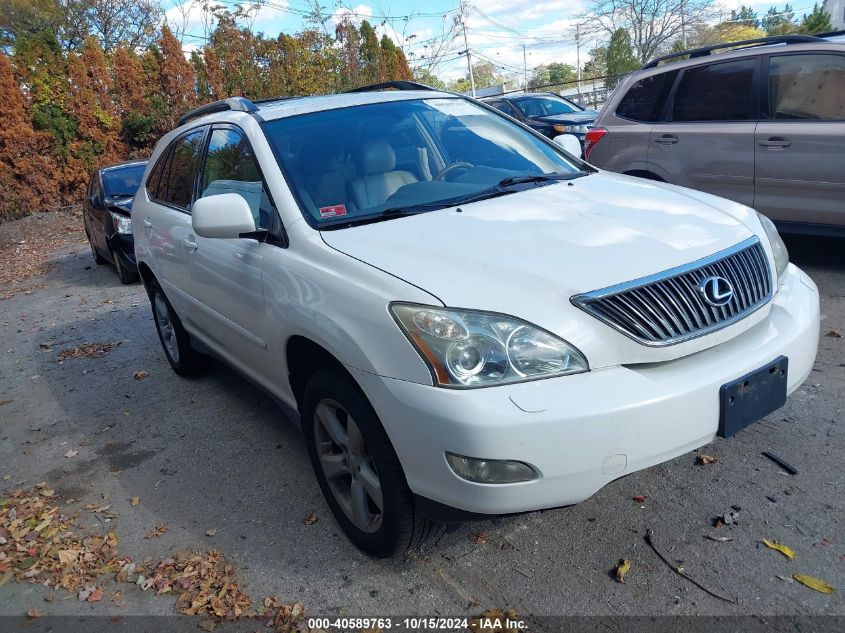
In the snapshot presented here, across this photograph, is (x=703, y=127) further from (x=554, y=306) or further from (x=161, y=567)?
(x=161, y=567)

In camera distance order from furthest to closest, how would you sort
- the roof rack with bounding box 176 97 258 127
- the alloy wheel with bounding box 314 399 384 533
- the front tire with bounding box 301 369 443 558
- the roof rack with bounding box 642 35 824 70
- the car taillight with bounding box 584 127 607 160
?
the car taillight with bounding box 584 127 607 160 < the roof rack with bounding box 642 35 824 70 < the roof rack with bounding box 176 97 258 127 < the alloy wheel with bounding box 314 399 384 533 < the front tire with bounding box 301 369 443 558

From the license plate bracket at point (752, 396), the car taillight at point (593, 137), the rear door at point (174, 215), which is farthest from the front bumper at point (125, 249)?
the license plate bracket at point (752, 396)

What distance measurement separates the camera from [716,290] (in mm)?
2559

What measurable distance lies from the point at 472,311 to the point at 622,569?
1123 mm

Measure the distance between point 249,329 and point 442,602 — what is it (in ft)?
5.20

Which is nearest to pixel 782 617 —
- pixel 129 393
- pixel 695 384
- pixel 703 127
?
pixel 695 384

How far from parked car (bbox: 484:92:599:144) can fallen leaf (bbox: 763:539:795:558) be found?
455 inches

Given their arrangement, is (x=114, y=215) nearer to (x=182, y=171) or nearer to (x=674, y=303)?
(x=182, y=171)

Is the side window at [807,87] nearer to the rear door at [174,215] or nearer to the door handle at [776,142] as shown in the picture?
the door handle at [776,142]

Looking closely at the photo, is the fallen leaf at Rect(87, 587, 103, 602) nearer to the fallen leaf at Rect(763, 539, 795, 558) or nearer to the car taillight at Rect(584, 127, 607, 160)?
the fallen leaf at Rect(763, 539, 795, 558)

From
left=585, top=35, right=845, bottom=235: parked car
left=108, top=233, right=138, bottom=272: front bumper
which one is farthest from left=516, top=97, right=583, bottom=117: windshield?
left=108, top=233, right=138, bottom=272: front bumper

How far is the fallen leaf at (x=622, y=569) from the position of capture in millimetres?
2594

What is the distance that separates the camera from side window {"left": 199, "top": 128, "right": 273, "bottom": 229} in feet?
11.0

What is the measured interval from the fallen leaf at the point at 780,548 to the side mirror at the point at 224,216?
7.88 ft
